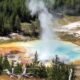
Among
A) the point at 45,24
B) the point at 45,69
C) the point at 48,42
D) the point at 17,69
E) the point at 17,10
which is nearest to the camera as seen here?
the point at 45,69

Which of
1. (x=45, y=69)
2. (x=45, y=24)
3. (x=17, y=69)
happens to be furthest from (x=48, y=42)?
(x=17, y=69)

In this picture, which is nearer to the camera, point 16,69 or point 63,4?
point 16,69

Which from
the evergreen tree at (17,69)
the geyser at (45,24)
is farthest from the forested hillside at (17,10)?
the evergreen tree at (17,69)

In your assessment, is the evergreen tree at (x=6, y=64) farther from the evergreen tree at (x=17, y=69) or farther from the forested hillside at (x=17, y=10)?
the forested hillside at (x=17, y=10)

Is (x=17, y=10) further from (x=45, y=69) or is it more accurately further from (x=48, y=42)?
(x=45, y=69)

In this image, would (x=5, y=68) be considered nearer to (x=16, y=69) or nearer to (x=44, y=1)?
(x=16, y=69)

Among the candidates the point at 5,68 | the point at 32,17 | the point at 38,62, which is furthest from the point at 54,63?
the point at 32,17
